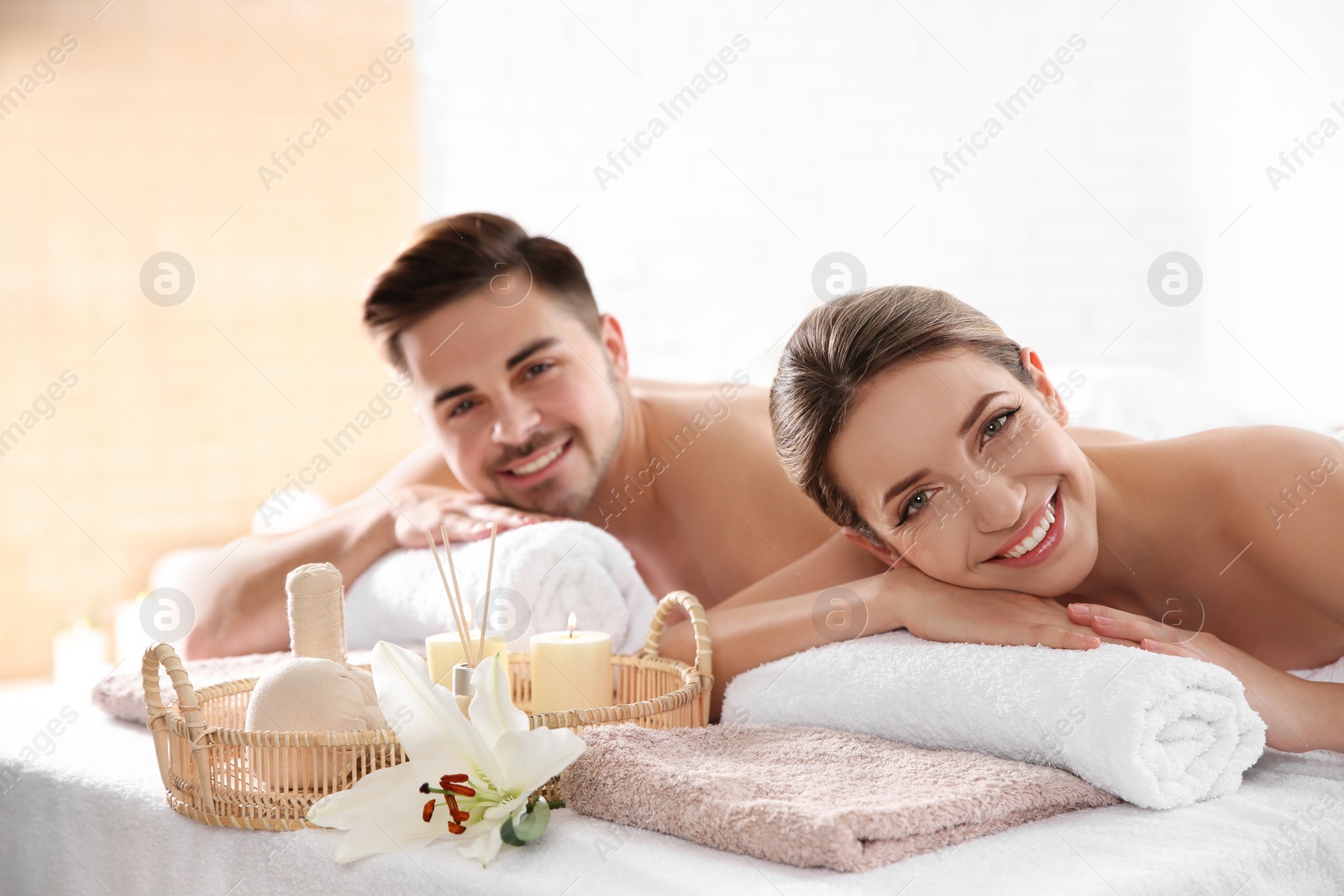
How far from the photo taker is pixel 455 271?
1521 millimetres

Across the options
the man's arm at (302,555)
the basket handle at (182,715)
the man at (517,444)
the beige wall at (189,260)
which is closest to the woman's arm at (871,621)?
the man at (517,444)

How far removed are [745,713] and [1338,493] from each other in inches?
22.0

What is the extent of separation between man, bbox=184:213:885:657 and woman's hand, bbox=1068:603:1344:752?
536 millimetres

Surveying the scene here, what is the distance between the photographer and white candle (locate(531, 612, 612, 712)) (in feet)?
3.48

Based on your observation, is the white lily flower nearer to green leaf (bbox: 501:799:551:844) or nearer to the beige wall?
green leaf (bbox: 501:799:551:844)

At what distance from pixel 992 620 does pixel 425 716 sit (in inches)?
19.9

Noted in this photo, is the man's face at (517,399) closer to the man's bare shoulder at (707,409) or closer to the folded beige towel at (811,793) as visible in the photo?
the man's bare shoulder at (707,409)

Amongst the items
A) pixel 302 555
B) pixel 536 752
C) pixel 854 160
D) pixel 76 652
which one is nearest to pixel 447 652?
pixel 536 752

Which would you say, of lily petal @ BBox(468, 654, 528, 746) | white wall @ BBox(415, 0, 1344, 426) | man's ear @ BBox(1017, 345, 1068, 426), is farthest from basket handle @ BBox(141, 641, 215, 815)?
white wall @ BBox(415, 0, 1344, 426)

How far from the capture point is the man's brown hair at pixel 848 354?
1047mm

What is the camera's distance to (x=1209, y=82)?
2510 millimetres

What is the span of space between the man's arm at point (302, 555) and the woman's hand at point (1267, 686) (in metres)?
0.75

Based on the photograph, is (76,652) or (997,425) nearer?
(997,425)

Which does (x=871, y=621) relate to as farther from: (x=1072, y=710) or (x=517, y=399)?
(x=517, y=399)
